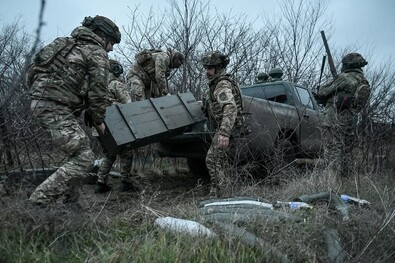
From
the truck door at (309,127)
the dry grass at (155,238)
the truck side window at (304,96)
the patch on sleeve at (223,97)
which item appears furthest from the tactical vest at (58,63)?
the truck side window at (304,96)

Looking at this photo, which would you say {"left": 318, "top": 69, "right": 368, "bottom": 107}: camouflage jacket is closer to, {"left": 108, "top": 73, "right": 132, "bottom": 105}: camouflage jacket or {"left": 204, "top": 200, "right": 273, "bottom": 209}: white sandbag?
{"left": 108, "top": 73, "right": 132, "bottom": 105}: camouflage jacket

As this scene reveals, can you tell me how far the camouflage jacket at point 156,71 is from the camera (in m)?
5.79

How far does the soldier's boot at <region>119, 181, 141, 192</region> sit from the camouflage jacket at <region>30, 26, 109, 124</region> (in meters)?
1.76

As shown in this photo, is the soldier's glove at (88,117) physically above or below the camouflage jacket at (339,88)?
above

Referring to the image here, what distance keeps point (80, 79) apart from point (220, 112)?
5.92ft

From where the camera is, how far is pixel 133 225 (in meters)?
2.95

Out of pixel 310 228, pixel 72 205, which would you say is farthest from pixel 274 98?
pixel 72 205

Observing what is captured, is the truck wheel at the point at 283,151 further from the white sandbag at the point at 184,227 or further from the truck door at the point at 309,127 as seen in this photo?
the white sandbag at the point at 184,227

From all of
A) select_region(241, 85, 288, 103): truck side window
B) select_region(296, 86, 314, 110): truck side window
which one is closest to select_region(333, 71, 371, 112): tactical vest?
select_region(296, 86, 314, 110): truck side window

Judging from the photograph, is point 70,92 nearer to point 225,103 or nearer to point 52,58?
point 52,58

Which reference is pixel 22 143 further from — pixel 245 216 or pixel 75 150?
pixel 245 216

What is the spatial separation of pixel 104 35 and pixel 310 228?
2.62 metres

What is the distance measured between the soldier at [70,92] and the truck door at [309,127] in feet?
11.0

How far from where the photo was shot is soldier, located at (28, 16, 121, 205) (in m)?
3.43
